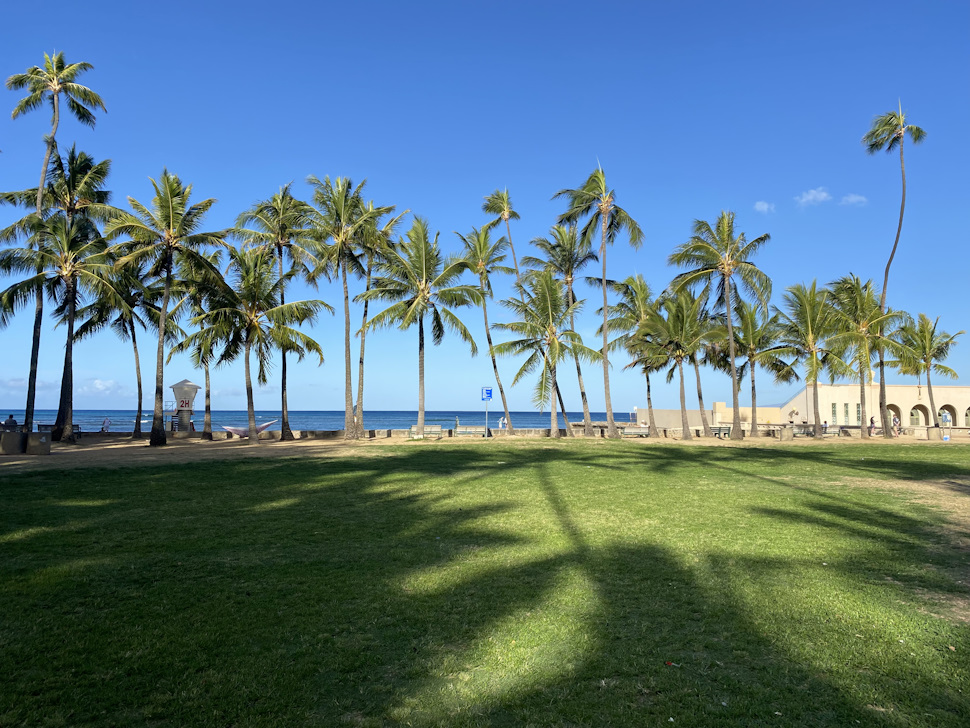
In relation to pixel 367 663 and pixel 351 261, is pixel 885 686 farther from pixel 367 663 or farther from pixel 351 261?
pixel 351 261

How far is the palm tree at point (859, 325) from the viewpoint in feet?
96.3

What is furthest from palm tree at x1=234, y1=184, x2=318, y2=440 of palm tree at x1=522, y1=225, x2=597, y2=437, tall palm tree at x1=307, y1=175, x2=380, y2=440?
palm tree at x1=522, y1=225, x2=597, y2=437

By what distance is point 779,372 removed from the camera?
32.7 metres

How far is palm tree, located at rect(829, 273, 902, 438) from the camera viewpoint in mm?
29359

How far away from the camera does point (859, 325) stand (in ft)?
100

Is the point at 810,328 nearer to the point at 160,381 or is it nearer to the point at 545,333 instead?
the point at 545,333

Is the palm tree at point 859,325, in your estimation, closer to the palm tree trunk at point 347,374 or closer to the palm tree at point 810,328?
the palm tree at point 810,328

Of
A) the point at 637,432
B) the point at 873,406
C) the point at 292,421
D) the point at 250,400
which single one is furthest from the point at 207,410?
the point at 292,421

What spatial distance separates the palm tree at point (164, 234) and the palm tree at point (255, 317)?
257 cm

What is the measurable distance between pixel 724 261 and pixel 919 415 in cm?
3023

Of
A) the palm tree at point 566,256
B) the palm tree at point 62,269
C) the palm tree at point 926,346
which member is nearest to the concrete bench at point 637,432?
the palm tree at point 566,256

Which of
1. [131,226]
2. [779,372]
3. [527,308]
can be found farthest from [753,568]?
[779,372]

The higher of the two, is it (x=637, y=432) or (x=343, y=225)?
(x=343, y=225)

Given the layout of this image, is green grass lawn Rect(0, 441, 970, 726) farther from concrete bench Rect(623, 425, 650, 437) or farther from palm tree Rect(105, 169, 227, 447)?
concrete bench Rect(623, 425, 650, 437)
